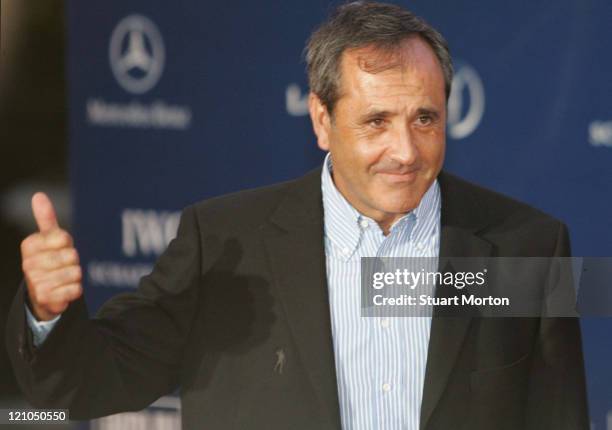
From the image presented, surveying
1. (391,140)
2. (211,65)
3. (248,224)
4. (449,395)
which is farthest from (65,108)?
(449,395)

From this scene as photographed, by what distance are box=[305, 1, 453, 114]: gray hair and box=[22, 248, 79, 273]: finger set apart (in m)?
0.58

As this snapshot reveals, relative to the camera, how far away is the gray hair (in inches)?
Answer: 73.0

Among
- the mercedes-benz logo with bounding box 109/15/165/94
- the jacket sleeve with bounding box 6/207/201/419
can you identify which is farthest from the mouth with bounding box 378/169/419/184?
the mercedes-benz logo with bounding box 109/15/165/94

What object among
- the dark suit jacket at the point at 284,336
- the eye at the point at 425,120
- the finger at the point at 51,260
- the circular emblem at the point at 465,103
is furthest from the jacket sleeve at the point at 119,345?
the circular emblem at the point at 465,103

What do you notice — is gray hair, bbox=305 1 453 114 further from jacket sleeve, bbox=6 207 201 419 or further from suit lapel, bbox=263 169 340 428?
jacket sleeve, bbox=6 207 201 419

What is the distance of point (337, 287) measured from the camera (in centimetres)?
199

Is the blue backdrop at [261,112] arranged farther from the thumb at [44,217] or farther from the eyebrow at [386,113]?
the thumb at [44,217]

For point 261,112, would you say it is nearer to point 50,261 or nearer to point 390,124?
point 390,124

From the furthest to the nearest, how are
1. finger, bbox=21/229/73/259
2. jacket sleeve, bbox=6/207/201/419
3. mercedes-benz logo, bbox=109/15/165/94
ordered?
mercedes-benz logo, bbox=109/15/165/94 → jacket sleeve, bbox=6/207/201/419 → finger, bbox=21/229/73/259

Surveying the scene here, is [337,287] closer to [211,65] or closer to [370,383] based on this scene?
[370,383]

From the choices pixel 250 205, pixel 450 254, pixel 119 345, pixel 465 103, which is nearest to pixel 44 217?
pixel 119 345

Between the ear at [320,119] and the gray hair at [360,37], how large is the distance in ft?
0.06

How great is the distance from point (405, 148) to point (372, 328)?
0.34 m

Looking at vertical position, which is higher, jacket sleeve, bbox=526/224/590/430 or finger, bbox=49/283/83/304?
finger, bbox=49/283/83/304
